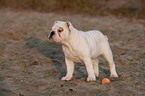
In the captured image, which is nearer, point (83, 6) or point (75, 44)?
point (75, 44)

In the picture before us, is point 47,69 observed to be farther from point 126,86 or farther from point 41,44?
point 41,44

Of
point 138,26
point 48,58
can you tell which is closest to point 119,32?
point 138,26

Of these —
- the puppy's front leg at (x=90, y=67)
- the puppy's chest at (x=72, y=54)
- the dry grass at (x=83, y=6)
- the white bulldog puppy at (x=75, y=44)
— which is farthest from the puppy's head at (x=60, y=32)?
the dry grass at (x=83, y=6)

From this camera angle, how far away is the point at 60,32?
4473 millimetres

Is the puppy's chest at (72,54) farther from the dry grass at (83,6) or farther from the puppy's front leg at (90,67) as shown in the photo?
the dry grass at (83,6)

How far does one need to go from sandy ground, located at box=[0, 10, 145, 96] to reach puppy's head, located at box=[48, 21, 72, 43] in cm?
96

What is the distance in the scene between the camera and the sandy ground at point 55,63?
14.2ft

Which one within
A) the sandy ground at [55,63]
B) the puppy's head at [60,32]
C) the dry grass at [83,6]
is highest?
the dry grass at [83,6]

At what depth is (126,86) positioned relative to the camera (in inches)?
178

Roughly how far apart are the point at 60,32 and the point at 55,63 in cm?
215

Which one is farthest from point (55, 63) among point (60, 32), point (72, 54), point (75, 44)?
point (60, 32)

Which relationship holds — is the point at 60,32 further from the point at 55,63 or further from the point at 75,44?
the point at 55,63

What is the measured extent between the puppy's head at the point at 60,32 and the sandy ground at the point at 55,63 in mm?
957

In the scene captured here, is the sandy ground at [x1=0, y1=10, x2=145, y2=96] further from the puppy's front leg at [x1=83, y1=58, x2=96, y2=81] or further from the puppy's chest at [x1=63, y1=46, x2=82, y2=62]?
the puppy's chest at [x1=63, y1=46, x2=82, y2=62]
